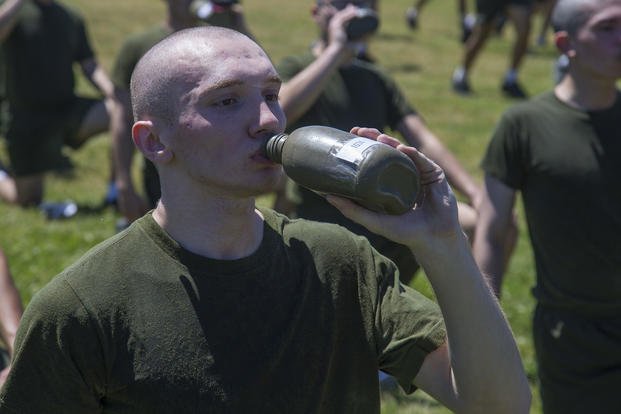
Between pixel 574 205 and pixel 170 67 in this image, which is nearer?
pixel 170 67

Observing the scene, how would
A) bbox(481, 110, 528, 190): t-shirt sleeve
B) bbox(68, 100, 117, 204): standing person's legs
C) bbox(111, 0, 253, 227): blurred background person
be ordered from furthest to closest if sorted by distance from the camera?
bbox(68, 100, 117, 204): standing person's legs < bbox(111, 0, 253, 227): blurred background person < bbox(481, 110, 528, 190): t-shirt sleeve

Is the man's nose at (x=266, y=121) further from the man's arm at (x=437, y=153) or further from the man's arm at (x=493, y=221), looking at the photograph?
the man's arm at (x=437, y=153)

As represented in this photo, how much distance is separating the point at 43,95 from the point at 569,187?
544 cm

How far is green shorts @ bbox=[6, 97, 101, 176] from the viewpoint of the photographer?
27.8ft

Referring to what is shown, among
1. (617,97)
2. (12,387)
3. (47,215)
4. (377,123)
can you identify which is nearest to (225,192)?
(12,387)

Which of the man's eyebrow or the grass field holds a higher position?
the man's eyebrow

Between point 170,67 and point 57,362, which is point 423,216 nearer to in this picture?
point 170,67

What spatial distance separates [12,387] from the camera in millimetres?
2264

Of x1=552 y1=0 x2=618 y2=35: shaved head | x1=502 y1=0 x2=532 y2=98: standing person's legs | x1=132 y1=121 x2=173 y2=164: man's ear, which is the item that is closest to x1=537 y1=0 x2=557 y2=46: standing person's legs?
x1=502 y1=0 x2=532 y2=98: standing person's legs

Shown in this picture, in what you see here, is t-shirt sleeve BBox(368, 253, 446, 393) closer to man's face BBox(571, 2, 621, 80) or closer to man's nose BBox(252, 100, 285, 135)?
man's nose BBox(252, 100, 285, 135)

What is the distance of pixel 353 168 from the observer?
81.8 inches

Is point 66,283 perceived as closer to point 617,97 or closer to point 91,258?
point 91,258

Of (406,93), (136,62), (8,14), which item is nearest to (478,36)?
(406,93)

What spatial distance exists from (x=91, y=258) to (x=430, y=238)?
721mm
